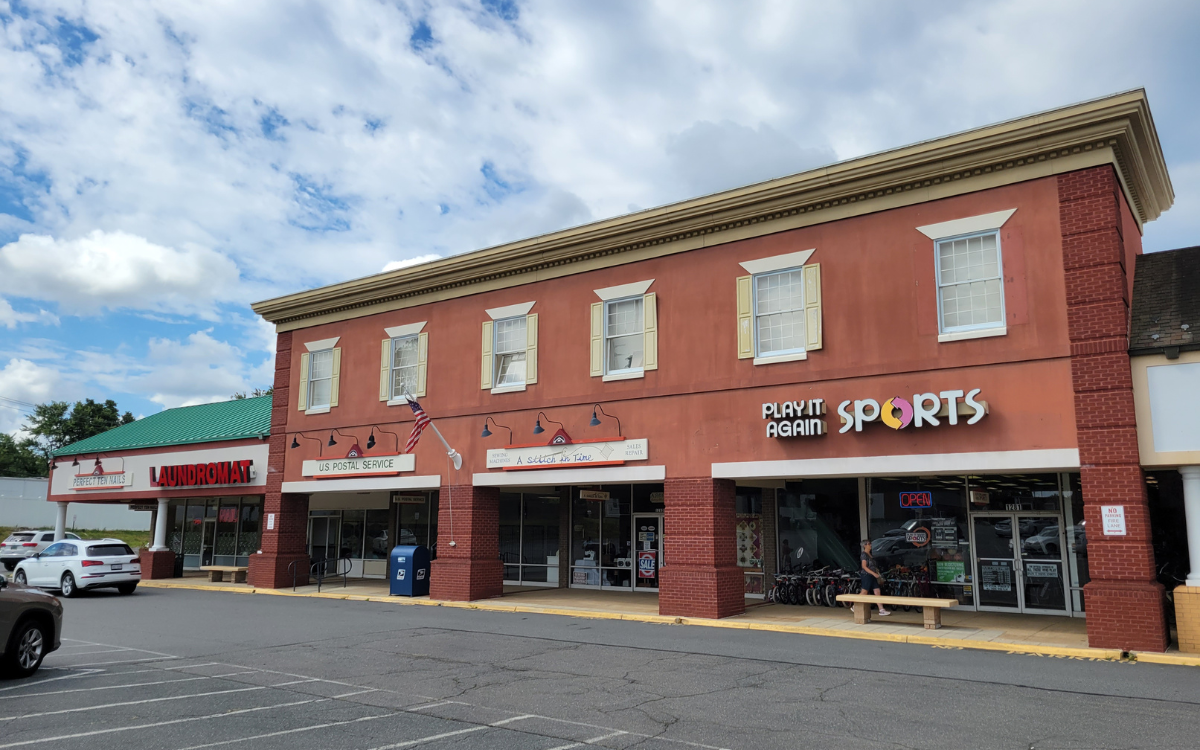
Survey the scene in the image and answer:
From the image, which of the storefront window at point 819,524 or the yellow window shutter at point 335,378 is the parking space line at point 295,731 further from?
the yellow window shutter at point 335,378

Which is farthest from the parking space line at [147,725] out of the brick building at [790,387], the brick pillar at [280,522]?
the brick pillar at [280,522]

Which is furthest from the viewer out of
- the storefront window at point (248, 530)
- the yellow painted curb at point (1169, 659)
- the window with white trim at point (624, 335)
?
the storefront window at point (248, 530)

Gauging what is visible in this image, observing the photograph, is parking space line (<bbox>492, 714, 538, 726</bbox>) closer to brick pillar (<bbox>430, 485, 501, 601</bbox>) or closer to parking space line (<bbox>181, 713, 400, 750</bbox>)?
parking space line (<bbox>181, 713, 400, 750</bbox>)

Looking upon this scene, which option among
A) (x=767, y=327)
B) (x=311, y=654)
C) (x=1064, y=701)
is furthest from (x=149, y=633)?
(x=1064, y=701)

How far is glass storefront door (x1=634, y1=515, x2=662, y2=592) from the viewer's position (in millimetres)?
23016

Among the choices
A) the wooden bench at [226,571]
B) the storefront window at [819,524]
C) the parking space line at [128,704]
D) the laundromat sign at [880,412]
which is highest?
the laundromat sign at [880,412]

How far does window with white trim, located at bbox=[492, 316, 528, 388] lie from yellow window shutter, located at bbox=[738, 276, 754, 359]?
585cm

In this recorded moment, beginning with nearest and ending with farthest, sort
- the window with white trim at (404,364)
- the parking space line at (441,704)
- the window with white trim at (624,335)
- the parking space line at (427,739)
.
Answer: the parking space line at (427,739)
the parking space line at (441,704)
the window with white trim at (624,335)
the window with white trim at (404,364)

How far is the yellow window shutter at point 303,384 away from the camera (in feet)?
85.4

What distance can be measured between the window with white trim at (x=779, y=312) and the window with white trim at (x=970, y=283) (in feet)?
8.75

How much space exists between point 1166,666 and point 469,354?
52.1 ft

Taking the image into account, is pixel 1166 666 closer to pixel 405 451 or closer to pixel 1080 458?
pixel 1080 458

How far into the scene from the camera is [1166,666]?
40.9 feet

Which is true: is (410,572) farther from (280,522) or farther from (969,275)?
(969,275)
